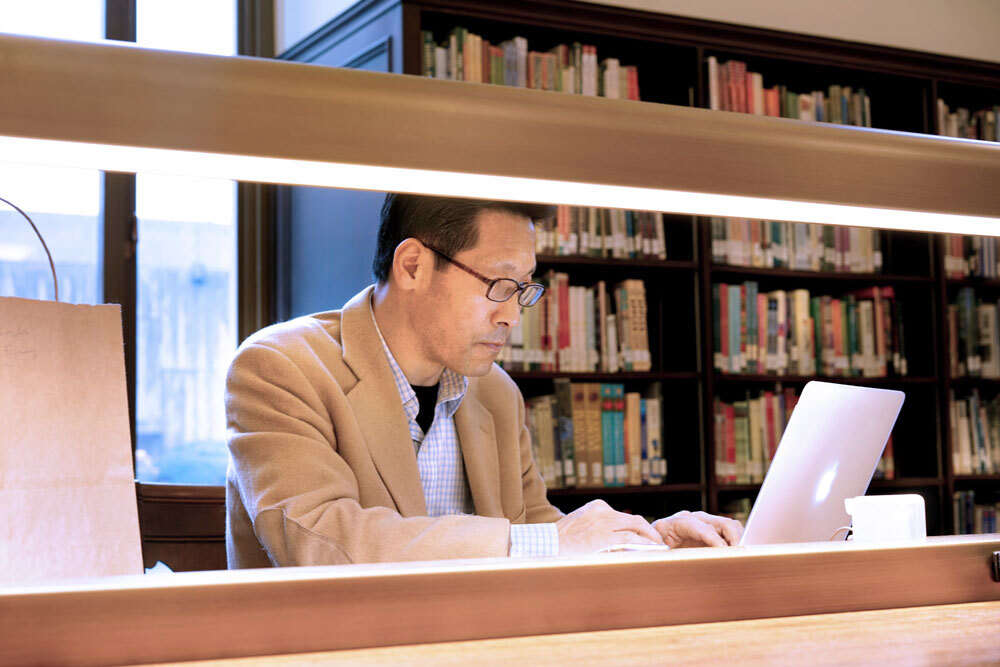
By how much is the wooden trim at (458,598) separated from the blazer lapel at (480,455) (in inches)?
41.8

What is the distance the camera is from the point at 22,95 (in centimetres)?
58

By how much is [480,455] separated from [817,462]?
2.15ft

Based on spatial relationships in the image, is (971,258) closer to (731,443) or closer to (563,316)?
(731,443)

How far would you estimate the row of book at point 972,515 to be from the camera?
3.79m

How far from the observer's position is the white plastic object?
1.18 metres

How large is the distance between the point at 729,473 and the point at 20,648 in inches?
118

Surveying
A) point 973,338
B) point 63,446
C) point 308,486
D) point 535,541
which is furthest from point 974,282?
point 63,446

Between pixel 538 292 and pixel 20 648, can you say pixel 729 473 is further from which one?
pixel 20 648

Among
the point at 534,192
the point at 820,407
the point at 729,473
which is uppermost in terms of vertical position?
the point at 534,192

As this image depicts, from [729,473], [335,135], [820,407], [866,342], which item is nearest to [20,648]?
[335,135]

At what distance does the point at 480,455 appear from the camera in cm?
187

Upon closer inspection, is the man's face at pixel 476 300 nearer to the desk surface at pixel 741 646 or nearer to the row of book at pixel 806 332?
the desk surface at pixel 741 646

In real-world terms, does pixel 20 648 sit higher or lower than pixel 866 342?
lower

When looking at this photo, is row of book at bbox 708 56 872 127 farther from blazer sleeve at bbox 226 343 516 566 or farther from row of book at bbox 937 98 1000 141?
→ blazer sleeve at bbox 226 343 516 566
